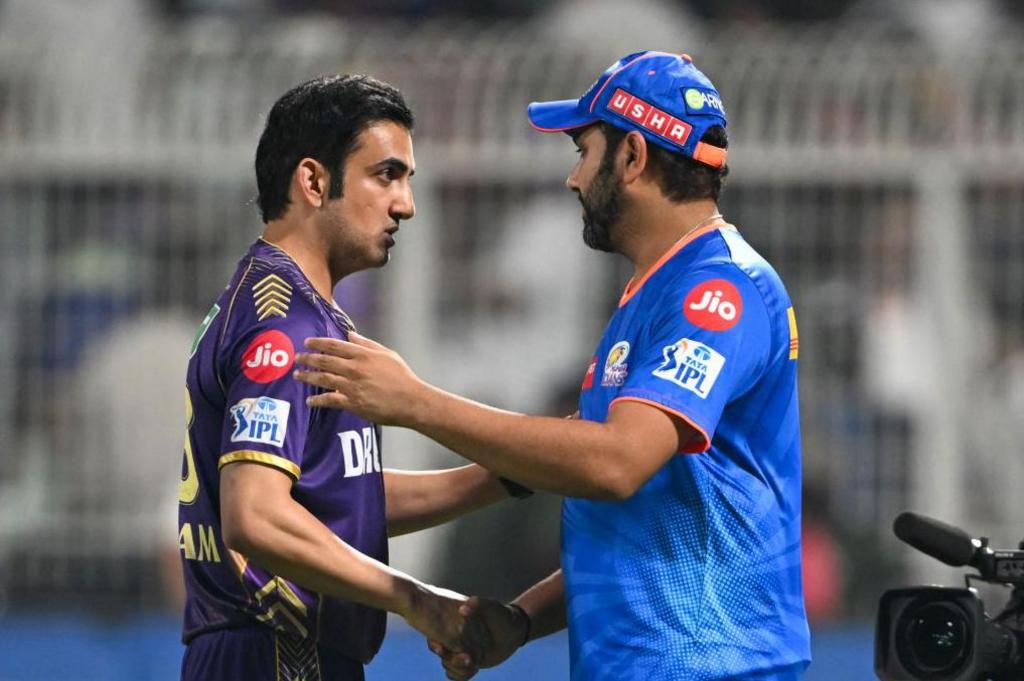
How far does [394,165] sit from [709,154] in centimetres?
68

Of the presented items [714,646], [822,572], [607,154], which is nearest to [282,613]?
[714,646]

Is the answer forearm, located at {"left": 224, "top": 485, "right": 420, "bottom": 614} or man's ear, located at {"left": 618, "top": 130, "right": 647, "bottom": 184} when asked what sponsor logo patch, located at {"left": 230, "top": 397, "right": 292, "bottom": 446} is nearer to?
forearm, located at {"left": 224, "top": 485, "right": 420, "bottom": 614}

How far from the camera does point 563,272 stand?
901 centimetres

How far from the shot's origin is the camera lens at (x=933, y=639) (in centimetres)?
377

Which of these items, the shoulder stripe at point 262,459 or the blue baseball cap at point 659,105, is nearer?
the shoulder stripe at point 262,459

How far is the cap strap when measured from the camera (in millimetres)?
4047

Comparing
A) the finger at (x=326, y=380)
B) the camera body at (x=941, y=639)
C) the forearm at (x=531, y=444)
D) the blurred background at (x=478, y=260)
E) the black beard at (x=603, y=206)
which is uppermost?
the blurred background at (x=478, y=260)

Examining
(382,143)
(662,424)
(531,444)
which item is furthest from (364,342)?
(662,424)

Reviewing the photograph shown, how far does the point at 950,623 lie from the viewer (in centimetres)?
380

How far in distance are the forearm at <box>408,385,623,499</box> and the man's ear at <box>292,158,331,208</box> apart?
→ 1.89 feet

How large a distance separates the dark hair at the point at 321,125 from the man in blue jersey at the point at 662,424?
0.43m

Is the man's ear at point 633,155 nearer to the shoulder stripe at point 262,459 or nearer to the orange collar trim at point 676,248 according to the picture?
the orange collar trim at point 676,248

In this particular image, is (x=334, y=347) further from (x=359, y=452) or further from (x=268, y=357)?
(x=359, y=452)

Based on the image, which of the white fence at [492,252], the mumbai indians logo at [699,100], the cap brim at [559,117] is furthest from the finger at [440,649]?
the white fence at [492,252]
